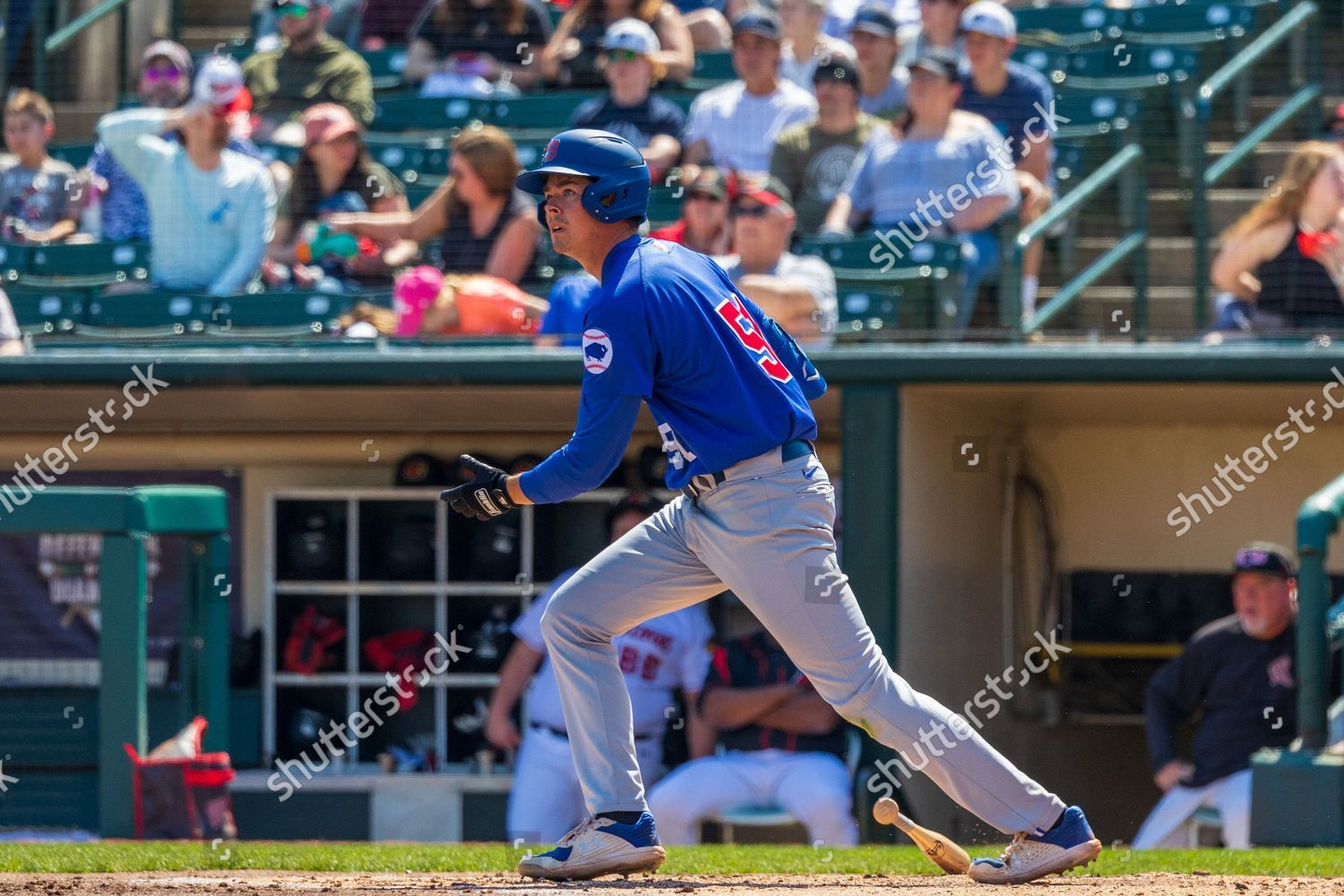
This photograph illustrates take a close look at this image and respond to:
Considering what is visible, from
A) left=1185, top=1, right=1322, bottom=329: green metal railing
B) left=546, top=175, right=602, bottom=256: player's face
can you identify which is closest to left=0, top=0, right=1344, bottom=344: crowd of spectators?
left=1185, top=1, right=1322, bottom=329: green metal railing

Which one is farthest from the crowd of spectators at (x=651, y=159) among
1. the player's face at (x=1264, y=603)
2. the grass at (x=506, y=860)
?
the grass at (x=506, y=860)

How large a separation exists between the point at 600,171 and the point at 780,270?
3.57 metres

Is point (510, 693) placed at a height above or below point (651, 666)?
below

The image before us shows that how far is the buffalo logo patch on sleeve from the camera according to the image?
3.90 metres

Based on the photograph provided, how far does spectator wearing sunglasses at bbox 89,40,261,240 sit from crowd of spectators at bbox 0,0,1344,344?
1cm

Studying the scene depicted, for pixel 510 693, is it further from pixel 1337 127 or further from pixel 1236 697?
pixel 1337 127

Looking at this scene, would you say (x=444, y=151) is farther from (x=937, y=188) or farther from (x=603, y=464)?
(x=603, y=464)

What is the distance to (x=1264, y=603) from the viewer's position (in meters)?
7.28

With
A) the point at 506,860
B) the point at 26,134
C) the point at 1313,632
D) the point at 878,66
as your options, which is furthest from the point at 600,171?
the point at 26,134

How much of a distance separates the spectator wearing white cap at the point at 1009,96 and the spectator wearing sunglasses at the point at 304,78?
9.70 ft

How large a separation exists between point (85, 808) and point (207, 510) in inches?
44.5

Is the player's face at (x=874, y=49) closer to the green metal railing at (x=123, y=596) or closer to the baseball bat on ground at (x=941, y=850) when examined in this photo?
the green metal railing at (x=123, y=596)

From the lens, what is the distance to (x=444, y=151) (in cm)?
909

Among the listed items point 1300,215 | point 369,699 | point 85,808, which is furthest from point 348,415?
point 1300,215
